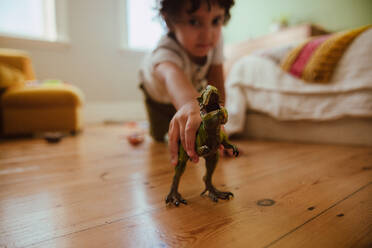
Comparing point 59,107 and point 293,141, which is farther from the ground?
point 59,107

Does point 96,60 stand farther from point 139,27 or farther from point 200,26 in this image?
point 200,26

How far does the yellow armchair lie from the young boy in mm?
1207

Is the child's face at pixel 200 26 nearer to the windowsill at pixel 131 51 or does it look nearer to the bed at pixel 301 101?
the bed at pixel 301 101

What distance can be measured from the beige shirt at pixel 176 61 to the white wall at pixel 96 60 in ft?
7.24

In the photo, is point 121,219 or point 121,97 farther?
point 121,97

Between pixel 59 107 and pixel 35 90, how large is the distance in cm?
22

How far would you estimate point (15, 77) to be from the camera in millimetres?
2209

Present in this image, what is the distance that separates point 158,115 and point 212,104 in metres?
1.08

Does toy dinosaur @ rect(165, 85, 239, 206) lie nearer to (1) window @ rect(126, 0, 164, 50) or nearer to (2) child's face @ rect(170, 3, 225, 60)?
(2) child's face @ rect(170, 3, 225, 60)

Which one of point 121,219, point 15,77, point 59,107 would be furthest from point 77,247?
point 15,77

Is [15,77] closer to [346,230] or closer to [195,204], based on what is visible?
[195,204]

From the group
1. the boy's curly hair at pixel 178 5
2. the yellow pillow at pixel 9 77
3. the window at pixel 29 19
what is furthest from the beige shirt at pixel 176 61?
the window at pixel 29 19

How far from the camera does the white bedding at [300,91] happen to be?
1.29 meters

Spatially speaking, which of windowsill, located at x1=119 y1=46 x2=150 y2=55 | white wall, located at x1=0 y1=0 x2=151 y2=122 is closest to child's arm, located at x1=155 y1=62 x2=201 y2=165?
white wall, located at x1=0 y1=0 x2=151 y2=122
